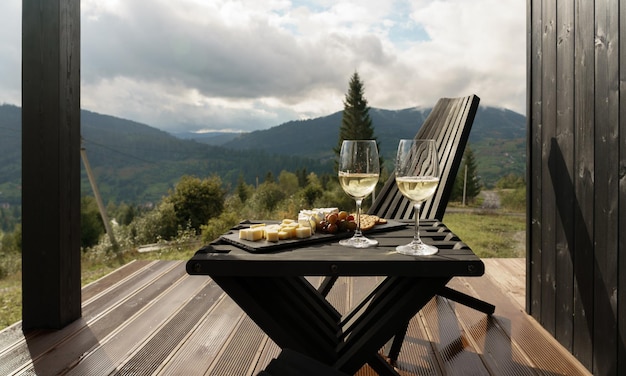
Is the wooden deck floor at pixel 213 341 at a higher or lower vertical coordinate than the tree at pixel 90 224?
higher

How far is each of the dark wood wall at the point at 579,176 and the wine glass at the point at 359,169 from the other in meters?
0.92

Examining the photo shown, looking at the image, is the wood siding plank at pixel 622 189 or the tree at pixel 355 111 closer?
the wood siding plank at pixel 622 189

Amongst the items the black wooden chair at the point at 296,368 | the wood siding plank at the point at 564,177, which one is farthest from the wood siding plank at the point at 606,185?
the black wooden chair at the point at 296,368

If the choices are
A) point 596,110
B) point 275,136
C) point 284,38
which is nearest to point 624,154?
point 596,110

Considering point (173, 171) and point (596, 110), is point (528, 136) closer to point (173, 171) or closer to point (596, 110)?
point (596, 110)

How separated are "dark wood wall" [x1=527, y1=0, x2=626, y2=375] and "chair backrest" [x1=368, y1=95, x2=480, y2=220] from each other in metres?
0.35

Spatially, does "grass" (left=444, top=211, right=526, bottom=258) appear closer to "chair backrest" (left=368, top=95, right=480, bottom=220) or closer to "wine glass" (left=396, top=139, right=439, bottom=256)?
"chair backrest" (left=368, top=95, right=480, bottom=220)

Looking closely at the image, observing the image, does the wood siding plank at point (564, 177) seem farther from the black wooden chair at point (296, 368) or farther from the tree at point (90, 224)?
the tree at point (90, 224)

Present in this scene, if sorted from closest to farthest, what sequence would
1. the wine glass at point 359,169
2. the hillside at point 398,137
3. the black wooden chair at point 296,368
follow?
the black wooden chair at point 296,368 < the wine glass at point 359,169 < the hillside at point 398,137

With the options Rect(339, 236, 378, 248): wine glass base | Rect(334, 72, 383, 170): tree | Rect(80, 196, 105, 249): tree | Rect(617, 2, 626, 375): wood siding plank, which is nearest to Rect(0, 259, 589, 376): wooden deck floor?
Rect(617, 2, 626, 375): wood siding plank

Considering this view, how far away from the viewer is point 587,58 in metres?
1.70

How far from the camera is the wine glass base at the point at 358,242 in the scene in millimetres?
1205

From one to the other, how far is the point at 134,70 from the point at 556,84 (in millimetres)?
26713

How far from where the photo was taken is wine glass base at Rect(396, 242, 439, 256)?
1.10 meters
